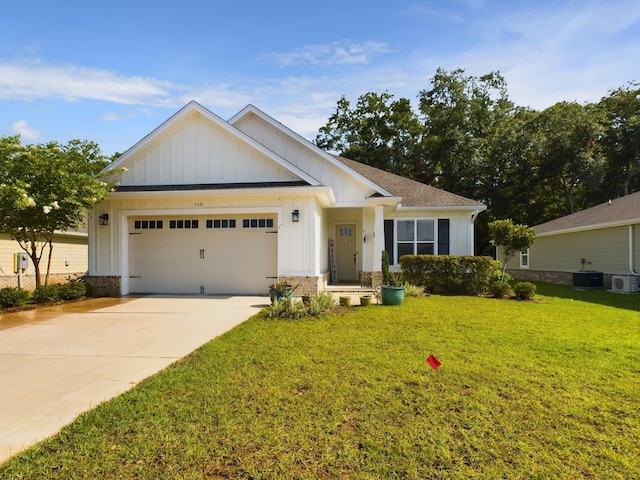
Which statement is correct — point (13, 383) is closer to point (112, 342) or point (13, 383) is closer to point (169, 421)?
point (112, 342)

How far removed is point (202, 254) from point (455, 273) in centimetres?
839

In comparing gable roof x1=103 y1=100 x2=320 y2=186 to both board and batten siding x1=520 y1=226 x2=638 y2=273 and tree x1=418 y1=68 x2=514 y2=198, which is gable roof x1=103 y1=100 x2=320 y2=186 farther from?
tree x1=418 y1=68 x2=514 y2=198

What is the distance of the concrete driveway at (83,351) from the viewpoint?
11.3 ft

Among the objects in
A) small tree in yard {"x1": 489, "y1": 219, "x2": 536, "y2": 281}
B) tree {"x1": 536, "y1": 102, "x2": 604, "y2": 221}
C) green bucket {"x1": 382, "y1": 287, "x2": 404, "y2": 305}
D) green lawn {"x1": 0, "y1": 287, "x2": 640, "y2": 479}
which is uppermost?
tree {"x1": 536, "y1": 102, "x2": 604, "y2": 221}

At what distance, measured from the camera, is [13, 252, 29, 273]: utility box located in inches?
582

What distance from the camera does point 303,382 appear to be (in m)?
4.10

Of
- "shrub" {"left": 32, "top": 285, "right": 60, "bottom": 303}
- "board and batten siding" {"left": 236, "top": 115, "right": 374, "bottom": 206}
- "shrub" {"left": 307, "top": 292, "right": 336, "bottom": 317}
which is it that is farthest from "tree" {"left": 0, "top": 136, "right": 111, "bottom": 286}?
"shrub" {"left": 307, "top": 292, "right": 336, "bottom": 317}

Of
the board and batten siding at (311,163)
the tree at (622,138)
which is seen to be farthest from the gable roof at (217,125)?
the tree at (622,138)

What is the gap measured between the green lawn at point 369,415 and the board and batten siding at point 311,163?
7847 mm

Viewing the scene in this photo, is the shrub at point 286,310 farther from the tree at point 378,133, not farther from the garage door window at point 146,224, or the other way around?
the tree at point 378,133

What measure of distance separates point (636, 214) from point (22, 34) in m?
20.8

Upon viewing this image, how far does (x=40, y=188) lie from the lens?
9.88m

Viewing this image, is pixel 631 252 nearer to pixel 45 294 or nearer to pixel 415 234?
pixel 415 234

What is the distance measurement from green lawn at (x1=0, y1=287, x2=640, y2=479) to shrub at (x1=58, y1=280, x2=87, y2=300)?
7.34 m
